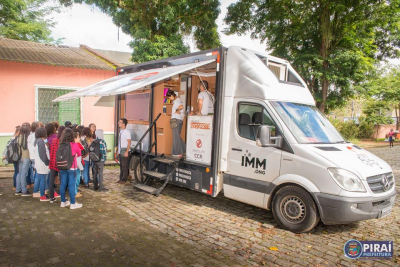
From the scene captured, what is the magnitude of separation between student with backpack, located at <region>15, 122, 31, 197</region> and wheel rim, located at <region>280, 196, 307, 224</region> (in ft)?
17.8

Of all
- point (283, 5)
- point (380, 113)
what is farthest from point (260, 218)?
point (380, 113)

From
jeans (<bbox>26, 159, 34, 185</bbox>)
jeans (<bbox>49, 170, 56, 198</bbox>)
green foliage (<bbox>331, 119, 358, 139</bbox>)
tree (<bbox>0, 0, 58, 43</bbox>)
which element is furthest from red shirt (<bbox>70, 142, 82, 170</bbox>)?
green foliage (<bbox>331, 119, 358, 139</bbox>)

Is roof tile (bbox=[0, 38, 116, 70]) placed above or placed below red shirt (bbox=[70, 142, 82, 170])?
above

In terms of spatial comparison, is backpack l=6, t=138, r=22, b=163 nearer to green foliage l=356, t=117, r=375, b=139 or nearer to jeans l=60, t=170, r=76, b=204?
jeans l=60, t=170, r=76, b=204

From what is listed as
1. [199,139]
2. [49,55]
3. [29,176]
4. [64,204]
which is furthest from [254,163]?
[49,55]

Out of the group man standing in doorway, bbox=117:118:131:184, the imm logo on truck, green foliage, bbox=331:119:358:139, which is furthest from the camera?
green foliage, bbox=331:119:358:139

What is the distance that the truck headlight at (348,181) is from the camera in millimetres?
4414

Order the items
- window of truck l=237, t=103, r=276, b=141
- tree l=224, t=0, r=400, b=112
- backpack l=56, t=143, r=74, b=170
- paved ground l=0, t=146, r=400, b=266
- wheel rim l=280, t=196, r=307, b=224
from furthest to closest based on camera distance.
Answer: tree l=224, t=0, r=400, b=112, backpack l=56, t=143, r=74, b=170, window of truck l=237, t=103, r=276, b=141, wheel rim l=280, t=196, r=307, b=224, paved ground l=0, t=146, r=400, b=266

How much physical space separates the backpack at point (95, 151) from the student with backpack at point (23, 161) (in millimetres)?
1299

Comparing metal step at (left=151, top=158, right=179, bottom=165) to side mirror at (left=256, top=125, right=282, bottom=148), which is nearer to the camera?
side mirror at (left=256, top=125, right=282, bottom=148)

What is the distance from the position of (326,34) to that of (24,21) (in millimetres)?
17839

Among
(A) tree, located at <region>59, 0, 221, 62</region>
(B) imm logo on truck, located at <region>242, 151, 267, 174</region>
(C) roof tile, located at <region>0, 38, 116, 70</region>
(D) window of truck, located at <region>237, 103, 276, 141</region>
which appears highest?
(A) tree, located at <region>59, 0, 221, 62</region>

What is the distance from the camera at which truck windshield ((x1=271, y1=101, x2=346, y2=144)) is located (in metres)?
5.09

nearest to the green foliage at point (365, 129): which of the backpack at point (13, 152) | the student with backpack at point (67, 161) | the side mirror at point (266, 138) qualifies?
the side mirror at point (266, 138)
